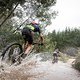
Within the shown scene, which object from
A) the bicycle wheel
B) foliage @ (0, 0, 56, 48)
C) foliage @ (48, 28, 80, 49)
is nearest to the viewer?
the bicycle wheel

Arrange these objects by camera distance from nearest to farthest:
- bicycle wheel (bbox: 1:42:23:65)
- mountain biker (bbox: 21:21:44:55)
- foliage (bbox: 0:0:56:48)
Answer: bicycle wheel (bbox: 1:42:23:65), mountain biker (bbox: 21:21:44:55), foliage (bbox: 0:0:56:48)

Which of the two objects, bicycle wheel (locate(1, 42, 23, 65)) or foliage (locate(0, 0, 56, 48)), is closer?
bicycle wheel (locate(1, 42, 23, 65))

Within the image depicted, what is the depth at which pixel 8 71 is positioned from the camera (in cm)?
691

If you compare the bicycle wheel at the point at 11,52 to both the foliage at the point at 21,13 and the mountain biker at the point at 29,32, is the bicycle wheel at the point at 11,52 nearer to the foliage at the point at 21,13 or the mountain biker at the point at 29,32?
the mountain biker at the point at 29,32

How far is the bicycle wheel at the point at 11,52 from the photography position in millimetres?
7662

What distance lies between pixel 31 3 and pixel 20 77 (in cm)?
1478

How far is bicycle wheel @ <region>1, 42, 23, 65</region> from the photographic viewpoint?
7.66 metres

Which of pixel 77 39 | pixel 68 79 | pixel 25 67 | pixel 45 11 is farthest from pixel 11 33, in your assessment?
pixel 77 39

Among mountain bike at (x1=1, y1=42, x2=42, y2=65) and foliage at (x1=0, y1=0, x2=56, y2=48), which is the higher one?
foliage at (x1=0, y1=0, x2=56, y2=48)

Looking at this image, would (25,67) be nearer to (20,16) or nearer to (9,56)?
(9,56)

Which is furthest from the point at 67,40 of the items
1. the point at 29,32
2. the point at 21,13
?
the point at 29,32

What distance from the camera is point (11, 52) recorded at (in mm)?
8180

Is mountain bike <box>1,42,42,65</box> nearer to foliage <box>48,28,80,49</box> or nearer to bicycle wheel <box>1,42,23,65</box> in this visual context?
bicycle wheel <box>1,42,23,65</box>

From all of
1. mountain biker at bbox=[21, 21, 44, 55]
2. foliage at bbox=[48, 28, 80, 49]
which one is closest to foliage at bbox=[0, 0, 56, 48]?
mountain biker at bbox=[21, 21, 44, 55]
